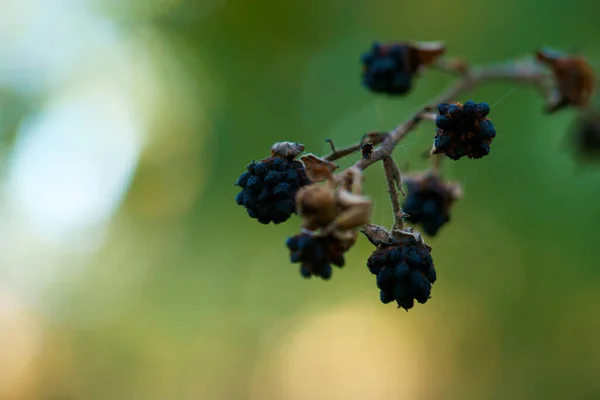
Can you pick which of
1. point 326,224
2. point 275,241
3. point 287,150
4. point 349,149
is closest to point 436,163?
point 349,149

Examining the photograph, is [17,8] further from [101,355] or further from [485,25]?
[485,25]

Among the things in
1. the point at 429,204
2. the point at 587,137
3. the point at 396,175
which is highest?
the point at 587,137

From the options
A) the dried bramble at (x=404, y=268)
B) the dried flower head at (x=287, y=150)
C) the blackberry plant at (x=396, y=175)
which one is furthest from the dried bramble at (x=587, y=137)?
the dried flower head at (x=287, y=150)

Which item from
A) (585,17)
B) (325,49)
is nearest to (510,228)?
(585,17)

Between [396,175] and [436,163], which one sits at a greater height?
[436,163]

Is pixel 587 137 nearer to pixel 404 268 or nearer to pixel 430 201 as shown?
pixel 430 201

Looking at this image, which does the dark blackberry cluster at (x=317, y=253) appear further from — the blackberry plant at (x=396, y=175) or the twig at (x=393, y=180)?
the twig at (x=393, y=180)

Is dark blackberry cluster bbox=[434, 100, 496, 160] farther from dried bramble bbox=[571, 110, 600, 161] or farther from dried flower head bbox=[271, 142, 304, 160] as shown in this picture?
dried bramble bbox=[571, 110, 600, 161]

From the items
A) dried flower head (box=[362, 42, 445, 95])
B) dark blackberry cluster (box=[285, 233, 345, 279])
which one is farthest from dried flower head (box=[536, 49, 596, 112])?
dark blackberry cluster (box=[285, 233, 345, 279])
